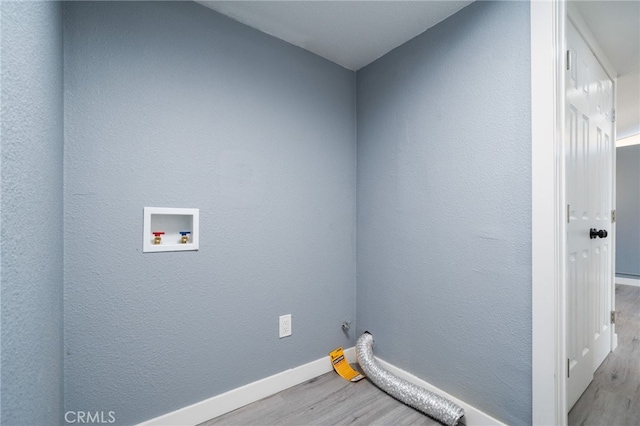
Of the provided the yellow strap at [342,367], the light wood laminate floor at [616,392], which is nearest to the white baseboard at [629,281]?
the light wood laminate floor at [616,392]

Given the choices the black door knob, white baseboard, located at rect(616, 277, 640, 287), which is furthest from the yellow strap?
white baseboard, located at rect(616, 277, 640, 287)

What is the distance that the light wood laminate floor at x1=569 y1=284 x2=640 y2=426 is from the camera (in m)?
1.38

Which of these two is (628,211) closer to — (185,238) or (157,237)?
(185,238)

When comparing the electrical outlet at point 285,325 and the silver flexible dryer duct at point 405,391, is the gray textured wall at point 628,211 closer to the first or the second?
the silver flexible dryer duct at point 405,391

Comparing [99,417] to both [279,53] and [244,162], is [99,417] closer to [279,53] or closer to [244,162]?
[244,162]

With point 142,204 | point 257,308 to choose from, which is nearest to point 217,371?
point 257,308

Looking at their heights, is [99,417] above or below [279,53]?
below

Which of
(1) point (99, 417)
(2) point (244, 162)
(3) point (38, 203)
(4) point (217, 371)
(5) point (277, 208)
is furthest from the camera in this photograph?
(5) point (277, 208)

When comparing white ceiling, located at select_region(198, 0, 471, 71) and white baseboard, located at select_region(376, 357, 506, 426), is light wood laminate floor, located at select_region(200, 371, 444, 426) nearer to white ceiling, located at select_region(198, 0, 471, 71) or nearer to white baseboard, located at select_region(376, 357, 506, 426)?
white baseboard, located at select_region(376, 357, 506, 426)

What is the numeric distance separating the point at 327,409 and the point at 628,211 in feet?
17.6

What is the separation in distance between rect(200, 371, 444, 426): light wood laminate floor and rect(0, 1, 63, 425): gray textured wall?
79cm

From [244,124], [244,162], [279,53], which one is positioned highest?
[279,53]

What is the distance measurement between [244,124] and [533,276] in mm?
1528

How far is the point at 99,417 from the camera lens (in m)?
1.13
